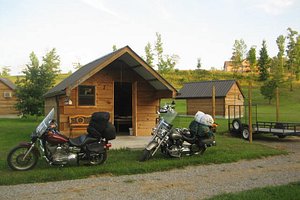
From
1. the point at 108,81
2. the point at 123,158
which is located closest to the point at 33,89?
the point at 108,81

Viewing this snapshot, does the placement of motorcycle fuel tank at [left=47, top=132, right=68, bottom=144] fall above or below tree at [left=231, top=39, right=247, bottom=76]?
below

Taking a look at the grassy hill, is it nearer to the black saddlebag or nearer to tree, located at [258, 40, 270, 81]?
tree, located at [258, 40, 270, 81]

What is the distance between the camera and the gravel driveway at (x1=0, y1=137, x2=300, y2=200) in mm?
6445

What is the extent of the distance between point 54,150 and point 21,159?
819mm

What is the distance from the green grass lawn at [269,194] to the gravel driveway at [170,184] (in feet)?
1.27

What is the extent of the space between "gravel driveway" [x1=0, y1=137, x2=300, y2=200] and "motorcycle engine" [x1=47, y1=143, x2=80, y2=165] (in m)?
1.35

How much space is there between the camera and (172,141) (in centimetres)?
1050

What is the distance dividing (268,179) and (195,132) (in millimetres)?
3538

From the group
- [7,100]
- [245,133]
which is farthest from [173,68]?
[245,133]

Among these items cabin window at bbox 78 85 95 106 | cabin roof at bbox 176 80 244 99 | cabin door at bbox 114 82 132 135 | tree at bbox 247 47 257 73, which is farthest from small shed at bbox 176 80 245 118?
tree at bbox 247 47 257 73

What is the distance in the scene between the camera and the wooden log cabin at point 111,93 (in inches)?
550

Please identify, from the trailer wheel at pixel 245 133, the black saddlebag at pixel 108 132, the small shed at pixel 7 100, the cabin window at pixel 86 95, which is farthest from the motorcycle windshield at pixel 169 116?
the small shed at pixel 7 100

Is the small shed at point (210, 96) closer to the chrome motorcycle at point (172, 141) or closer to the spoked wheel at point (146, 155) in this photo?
the chrome motorcycle at point (172, 141)

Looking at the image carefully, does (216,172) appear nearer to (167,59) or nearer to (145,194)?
(145,194)
